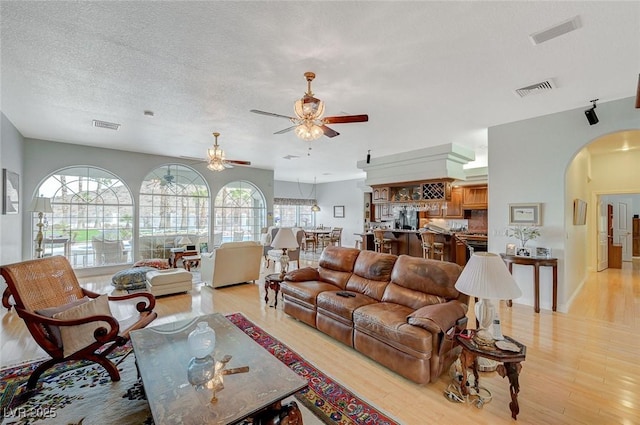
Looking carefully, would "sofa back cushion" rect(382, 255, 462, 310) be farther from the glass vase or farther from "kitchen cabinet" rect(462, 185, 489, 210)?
"kitchen cabinet" rect(462, 185, 489, 210)

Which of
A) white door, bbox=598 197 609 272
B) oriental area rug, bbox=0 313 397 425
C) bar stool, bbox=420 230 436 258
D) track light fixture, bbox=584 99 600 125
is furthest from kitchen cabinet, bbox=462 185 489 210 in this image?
oriental area rug, bbox=0 313 397 425

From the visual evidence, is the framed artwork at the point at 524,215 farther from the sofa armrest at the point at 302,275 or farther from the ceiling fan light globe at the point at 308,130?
the ceiling fan light globe at the point at 308,130

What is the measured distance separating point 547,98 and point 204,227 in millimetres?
8499

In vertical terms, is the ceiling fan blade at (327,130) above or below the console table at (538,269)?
above

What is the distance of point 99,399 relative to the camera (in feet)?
7.42

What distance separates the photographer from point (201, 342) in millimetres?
2043

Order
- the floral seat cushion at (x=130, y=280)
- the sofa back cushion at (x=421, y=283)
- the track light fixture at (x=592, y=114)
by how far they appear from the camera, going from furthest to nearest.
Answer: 1. the floral seat cushion at (x=130, y=280)
2. the track light fixture at (x=592, y=114)
3. the sofa back cushion at (x=421, y=283)

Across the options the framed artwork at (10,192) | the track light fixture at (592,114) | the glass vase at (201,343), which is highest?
the track light fixture at (592,114)

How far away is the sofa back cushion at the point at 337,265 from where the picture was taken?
13.1 feet

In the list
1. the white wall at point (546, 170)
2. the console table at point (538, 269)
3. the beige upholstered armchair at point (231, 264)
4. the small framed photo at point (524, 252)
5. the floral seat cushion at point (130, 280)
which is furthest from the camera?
the beige upholstered armchair at point (231, 264)

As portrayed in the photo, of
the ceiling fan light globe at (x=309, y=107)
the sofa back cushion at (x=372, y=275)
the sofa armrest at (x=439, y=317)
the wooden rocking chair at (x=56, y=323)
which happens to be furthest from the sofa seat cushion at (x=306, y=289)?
the ceiling fan light globe at (x=309, y=107)

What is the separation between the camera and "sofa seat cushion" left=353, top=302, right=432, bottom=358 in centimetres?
236

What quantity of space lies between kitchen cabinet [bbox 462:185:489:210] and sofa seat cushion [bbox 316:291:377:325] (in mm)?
7146

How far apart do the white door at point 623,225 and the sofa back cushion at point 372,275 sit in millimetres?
9328
